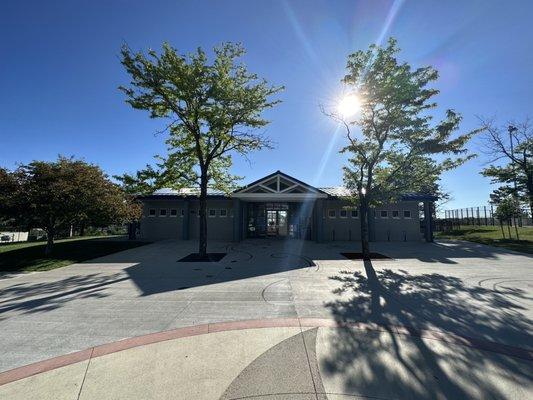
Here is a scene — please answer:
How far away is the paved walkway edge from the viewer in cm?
402

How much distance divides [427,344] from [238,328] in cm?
316

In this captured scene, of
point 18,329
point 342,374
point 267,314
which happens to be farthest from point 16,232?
point 342,374

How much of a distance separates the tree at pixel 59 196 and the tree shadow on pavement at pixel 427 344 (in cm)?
1261

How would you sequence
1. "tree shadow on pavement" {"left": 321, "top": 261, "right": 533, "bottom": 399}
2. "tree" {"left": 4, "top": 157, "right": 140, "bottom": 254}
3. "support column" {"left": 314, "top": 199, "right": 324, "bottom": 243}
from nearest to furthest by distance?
"tree shadow on pavement" {"left": 321, "top": 261, "right": 533, "bottom": 399} < "tree" {"left": 4, "top": 157, "right": 140, "bottom": 254} < "support column" {"left": 314, "top": 199, "right": 324, "bottom": 243}

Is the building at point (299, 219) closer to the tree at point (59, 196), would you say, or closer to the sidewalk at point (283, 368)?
the tree at point (59, 196)

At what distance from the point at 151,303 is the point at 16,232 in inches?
1120

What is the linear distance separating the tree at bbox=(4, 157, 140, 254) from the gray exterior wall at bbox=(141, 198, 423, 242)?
23.9 ft

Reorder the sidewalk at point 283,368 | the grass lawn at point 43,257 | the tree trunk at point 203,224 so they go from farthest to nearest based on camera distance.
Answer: the tree trunk at point 203,224 → the grass lawn at point 43,257 → the sidewalk at point 283,368

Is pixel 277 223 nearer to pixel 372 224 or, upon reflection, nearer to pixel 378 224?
pixel 372 224

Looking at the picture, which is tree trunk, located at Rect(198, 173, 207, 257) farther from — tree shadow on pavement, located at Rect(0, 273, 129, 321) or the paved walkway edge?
the paved walkway edge

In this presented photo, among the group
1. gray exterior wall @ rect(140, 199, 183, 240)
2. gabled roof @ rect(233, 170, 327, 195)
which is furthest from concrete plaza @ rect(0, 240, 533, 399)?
gray exterior wall @ rect(140, 199, 183, 240)

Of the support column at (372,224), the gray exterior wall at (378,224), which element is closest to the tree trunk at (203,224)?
the gray exterior wall at (378,224)

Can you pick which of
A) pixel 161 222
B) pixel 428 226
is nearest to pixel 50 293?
pixel 161 222

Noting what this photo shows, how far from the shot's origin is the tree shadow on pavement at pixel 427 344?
11.4 feet
